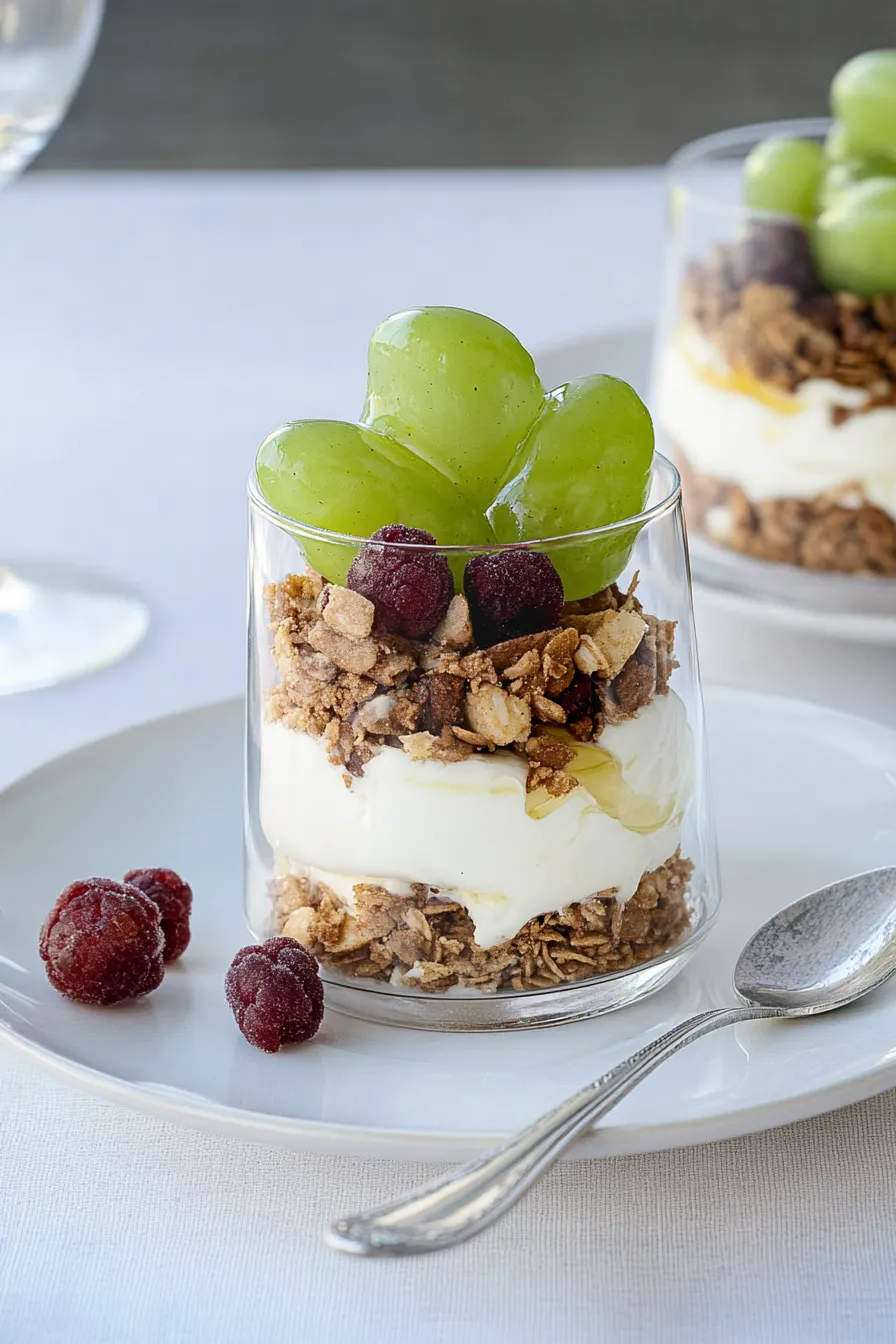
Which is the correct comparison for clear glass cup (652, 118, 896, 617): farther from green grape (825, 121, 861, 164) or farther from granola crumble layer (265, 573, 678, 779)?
granola crumble layer (265, 573, 678, 779)

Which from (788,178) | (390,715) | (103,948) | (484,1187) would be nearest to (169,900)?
(103,948)

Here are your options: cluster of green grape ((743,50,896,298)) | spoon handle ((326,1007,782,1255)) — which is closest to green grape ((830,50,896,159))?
cluster of green grape ((743,50,896,298))

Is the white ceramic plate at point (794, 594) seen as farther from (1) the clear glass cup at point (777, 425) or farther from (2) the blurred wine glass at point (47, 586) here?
(2) the blurred wine glass at point (47, 586)

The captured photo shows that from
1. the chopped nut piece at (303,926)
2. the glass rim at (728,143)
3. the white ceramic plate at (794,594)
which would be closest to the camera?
the chopped nut piece at (303,926)

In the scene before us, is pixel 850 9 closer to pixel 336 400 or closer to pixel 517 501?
pixel 336 400

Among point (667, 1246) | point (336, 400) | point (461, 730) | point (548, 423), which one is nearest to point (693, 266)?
point (336, 400)

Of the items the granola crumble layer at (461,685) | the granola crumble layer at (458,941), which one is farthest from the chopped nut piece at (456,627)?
the granola crumble layer at (458,941)
